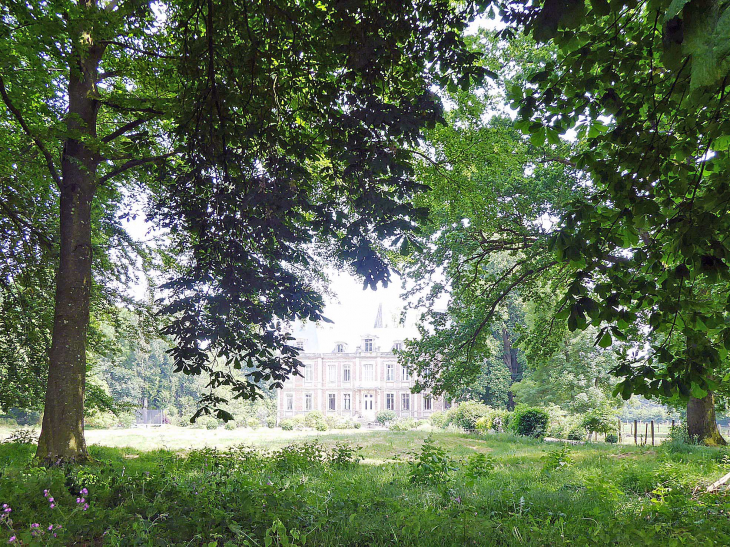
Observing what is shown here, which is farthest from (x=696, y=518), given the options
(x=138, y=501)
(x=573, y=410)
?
(x=573, y=410)

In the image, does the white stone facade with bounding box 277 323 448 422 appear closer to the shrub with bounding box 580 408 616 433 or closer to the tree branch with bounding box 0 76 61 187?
the shrub with bounding box 580 408 616 433

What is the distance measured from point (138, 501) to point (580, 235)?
4213mm

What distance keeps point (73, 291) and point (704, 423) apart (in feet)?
53.0

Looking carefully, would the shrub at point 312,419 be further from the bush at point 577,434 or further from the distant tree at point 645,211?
the distant tree at point 645,211

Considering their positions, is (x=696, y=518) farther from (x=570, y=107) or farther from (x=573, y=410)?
(x=573, y=410)

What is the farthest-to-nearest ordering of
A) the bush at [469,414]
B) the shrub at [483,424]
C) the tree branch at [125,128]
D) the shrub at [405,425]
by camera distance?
the shrub at [405,425] < the bush at [469,414] < the shrub at [483,424] < the tree branch at [125,128]

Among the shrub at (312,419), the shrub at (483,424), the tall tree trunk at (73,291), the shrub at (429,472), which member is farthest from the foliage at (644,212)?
the shrub at (312,419)

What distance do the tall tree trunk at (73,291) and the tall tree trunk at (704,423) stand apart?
15207 mm

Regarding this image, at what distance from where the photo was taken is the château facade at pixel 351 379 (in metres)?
44.5

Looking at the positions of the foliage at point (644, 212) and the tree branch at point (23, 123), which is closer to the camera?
the foliage at point (644, 212)

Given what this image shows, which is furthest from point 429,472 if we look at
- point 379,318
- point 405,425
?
point 379,318

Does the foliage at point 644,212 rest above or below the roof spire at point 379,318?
above

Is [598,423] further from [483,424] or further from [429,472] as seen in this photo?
[429,472]

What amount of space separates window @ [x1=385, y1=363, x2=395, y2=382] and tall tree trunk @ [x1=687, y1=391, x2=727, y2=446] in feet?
107
